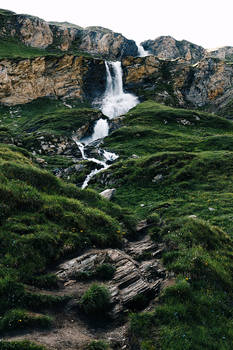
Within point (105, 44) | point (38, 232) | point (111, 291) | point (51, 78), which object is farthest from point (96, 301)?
point (105, 44)

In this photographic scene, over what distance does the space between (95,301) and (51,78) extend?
9429 cm

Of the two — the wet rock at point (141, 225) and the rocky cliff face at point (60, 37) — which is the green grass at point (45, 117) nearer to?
the wet rock at point (141, 225)

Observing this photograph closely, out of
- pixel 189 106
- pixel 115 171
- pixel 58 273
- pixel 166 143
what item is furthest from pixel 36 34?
pixel 58 273

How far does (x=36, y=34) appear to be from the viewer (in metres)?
136

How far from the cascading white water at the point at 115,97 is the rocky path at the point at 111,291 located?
248 feet

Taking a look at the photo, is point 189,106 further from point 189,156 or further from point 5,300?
point 5,300

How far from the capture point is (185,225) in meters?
13.6

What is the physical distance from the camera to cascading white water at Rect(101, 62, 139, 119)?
3454 inches

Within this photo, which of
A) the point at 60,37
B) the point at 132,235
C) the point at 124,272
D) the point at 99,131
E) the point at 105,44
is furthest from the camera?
the point at 105,44

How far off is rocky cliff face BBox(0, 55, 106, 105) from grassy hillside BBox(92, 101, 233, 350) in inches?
1909

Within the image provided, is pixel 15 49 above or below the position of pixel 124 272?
above

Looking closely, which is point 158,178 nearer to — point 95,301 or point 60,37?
point 95,301

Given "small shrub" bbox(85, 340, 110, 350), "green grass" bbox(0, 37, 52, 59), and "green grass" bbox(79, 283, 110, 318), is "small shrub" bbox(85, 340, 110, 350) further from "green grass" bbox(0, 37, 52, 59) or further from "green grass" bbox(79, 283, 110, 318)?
"green grass" bbox(0, 37, 52, 59)

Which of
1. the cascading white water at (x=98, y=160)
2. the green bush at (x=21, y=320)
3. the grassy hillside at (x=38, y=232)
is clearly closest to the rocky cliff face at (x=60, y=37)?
the cascading white water at (x=98, y=160)
